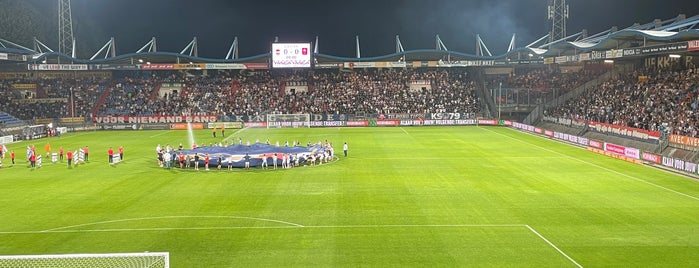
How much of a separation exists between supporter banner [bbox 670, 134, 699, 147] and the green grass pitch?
133 inches

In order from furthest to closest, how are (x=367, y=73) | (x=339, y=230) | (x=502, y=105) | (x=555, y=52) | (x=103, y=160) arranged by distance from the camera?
1. (x=367, y=73)
2. (x=502, y=105)
3. (x=555, y=52)
4. (x=103, y=160)
5. (x=339, y=230)

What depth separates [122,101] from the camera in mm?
79250

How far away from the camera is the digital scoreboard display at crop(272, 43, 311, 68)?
76.4 m

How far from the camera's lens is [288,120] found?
74438 mm

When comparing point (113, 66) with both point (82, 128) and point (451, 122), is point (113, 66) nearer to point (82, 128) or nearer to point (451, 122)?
point (82, 128)

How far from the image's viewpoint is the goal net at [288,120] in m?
73.7

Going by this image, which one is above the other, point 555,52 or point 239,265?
point 555,52

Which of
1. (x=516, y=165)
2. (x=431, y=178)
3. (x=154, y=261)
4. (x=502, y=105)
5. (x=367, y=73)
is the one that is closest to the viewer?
(x=154, y=261)

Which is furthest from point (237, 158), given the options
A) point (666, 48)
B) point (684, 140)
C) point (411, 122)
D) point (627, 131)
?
point (411, 122)

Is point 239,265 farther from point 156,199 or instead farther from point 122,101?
point 122,101

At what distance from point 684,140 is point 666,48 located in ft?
43.4

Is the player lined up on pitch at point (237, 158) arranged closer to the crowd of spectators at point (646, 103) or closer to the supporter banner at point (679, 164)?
the supporter banner at point (679, 164)

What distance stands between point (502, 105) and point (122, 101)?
53.2 metres

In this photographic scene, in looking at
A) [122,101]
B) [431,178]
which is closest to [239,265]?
[431,178]
